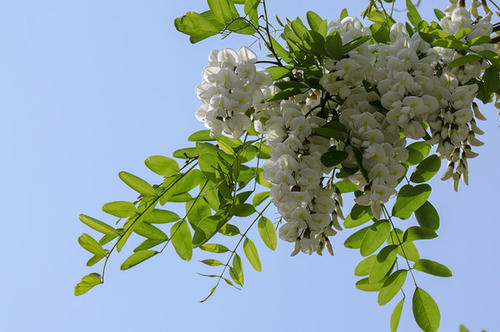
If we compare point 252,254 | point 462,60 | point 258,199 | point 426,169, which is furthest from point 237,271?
point 462,60

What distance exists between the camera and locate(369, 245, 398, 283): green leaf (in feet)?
3.26

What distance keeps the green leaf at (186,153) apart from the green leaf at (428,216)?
1.25 ft

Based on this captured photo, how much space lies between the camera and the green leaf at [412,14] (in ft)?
3.52

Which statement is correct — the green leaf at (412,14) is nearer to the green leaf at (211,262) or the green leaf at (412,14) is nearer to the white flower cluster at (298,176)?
the white flower cluster at (298,176)

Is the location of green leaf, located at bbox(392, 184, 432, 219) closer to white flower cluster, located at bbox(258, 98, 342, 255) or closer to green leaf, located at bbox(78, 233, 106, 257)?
white flower cluster, located at bbox(258, 98, 342, 255)

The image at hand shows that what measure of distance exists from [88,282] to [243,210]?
26 cm

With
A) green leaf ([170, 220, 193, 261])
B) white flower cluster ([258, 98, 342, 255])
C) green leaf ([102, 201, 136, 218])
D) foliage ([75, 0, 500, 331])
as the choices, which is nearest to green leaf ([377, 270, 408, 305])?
foliage ([75, 0, 500, 331])

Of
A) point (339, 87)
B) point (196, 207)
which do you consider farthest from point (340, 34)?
point (196, 207)

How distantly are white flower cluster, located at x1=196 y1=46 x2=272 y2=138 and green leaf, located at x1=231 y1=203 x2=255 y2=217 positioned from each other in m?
0.14

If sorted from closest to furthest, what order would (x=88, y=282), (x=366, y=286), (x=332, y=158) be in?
(x=332, y=158) → (x=88, y=282) → (x=366, y=286)

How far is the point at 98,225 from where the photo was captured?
98cm

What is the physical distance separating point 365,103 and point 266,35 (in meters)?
0.22

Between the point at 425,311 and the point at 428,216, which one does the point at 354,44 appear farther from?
the point at 425,311

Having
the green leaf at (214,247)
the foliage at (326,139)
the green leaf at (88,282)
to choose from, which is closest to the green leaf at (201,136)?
the foliage at (326,139)
